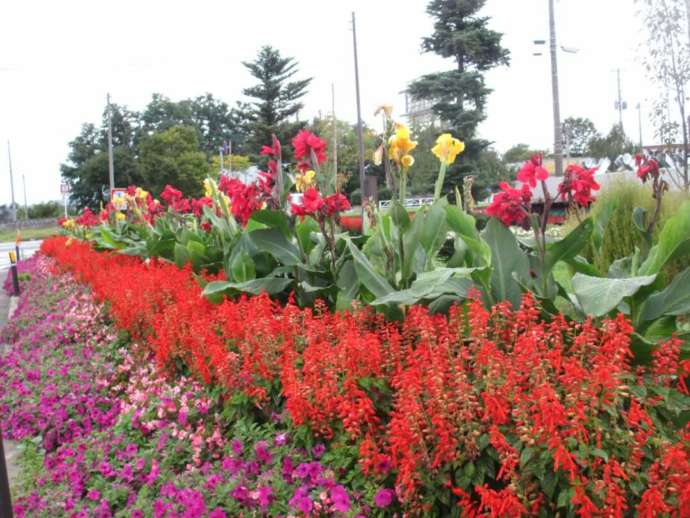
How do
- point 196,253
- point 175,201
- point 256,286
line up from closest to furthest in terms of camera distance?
point 256,286
point 196,253
point 175,201

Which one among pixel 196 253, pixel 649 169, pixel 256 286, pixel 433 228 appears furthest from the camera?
pixel 196 253

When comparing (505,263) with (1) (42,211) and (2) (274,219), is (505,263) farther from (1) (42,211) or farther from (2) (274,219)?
(1) (42,211)

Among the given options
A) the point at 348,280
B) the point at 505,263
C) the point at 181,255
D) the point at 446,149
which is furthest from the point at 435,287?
the point at 181,255

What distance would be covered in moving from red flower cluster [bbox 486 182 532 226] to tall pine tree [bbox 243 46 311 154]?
43.2m

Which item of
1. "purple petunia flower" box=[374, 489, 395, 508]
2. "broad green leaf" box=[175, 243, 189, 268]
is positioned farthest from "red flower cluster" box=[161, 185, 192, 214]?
"purple petunia flower" box=[374, 489, 395, 508]

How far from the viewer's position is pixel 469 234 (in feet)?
11.3

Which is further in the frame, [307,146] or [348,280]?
[307,146]

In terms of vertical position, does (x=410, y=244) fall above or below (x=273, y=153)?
below

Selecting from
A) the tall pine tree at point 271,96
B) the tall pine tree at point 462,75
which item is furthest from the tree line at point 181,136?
the tall pine tree at point 462,75

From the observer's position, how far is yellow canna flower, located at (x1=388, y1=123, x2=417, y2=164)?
13.0 feet

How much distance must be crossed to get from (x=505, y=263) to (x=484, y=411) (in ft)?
3.61

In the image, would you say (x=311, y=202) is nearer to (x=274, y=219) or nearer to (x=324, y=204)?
(x=324, y=204)

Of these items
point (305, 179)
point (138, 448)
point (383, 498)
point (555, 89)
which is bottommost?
point (138, 448)

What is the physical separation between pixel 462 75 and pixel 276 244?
1092 inches
